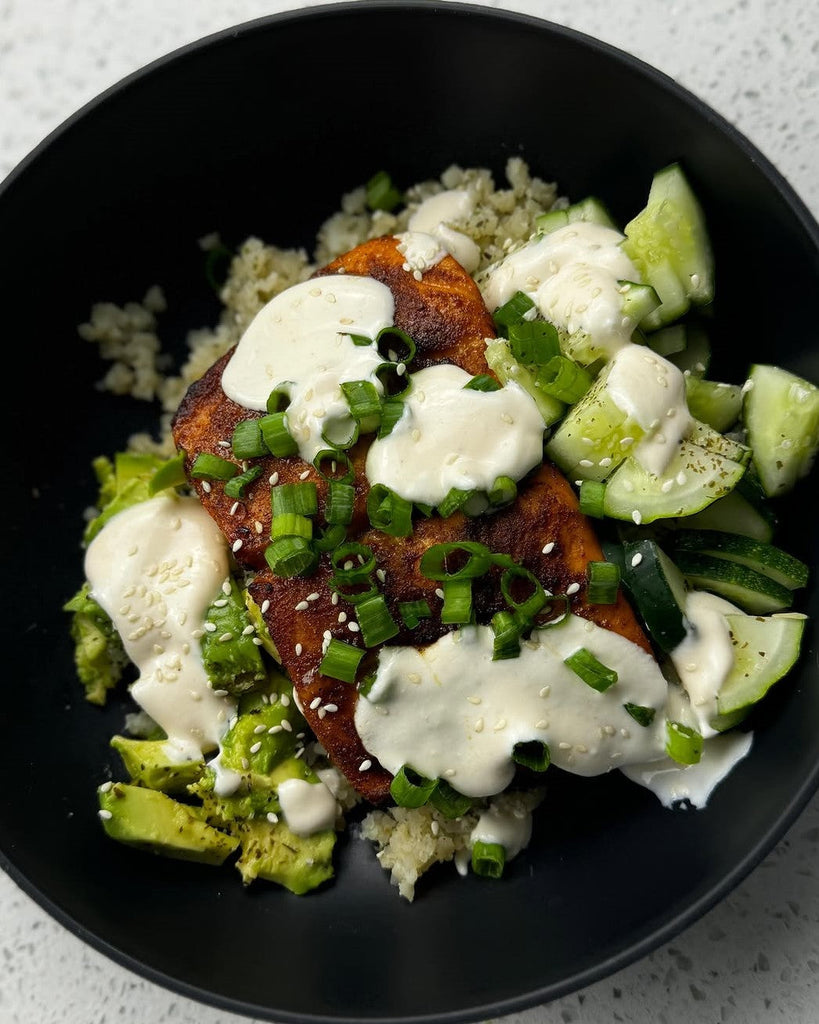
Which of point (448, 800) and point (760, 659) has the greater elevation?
point (760, 659)

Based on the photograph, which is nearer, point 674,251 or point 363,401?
point 363,401

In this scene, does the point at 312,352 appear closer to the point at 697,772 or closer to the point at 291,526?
the point at 291,526

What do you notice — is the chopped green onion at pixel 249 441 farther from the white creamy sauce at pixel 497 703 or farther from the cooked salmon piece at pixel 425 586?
the white creamy sauce at pixel 497 703

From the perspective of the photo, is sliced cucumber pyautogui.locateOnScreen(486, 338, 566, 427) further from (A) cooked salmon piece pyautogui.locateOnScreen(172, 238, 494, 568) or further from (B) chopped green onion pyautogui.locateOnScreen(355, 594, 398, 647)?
(B) chopped green onion pyautogui.locateOnScreen(355, 594, 398, 647)

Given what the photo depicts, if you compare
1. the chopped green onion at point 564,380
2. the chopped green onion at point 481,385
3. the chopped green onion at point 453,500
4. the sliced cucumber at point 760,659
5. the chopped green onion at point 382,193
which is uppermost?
the chopped green onion at point 382,193

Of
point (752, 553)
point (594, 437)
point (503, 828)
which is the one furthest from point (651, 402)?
point (503, 828)

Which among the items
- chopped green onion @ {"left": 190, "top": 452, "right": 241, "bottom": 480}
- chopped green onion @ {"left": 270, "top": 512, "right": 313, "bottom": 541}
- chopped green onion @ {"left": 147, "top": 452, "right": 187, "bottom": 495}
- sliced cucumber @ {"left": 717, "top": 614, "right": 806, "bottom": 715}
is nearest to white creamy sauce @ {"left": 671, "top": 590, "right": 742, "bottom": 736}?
sliced cucumber @ {"left": 717, "top": 614, "right": 806, "bottom": 715}

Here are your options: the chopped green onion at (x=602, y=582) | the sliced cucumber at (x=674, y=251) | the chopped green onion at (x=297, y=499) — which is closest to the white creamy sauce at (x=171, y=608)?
the chopped green onion at (x=297, y=499)
